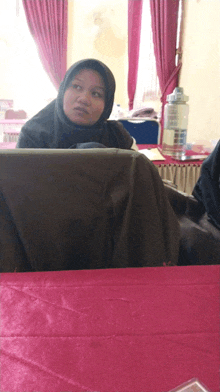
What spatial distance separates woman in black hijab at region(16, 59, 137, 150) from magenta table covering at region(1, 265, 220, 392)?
0.81m

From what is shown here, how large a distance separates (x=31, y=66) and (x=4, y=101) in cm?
65

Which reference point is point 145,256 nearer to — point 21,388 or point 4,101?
point 21,388

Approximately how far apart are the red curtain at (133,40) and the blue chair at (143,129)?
7.27 feet

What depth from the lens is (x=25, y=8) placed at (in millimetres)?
3676

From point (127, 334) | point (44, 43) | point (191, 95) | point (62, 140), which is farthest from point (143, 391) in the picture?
point (44, 43)

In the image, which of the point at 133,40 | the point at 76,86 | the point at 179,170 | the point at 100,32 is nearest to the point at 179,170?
the point at 179,170

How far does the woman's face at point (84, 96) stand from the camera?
1113mm

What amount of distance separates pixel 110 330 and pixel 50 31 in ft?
14.2

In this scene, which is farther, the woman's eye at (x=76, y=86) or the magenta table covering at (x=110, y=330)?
the woman's eye at (x=76, y=86)

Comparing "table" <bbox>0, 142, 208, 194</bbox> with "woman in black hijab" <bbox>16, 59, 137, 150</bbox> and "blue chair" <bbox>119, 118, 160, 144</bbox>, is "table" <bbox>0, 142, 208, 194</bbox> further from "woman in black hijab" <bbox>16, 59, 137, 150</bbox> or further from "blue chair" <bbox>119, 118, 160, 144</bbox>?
"blue chair" <bbox>119, 118, 160, 144</bbox>

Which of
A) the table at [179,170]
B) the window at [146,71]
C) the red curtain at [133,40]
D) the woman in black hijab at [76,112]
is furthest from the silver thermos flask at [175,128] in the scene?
the red curtain at [133,40]

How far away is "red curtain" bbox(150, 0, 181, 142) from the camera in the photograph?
3375 mm

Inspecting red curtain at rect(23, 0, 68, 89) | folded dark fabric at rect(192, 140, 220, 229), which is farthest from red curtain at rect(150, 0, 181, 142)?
folded dark fabric at rect(192, 140, 220, 229)

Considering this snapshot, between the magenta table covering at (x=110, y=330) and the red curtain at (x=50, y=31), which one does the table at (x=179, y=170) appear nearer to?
the magenta table covering at (x=110, y=330)
